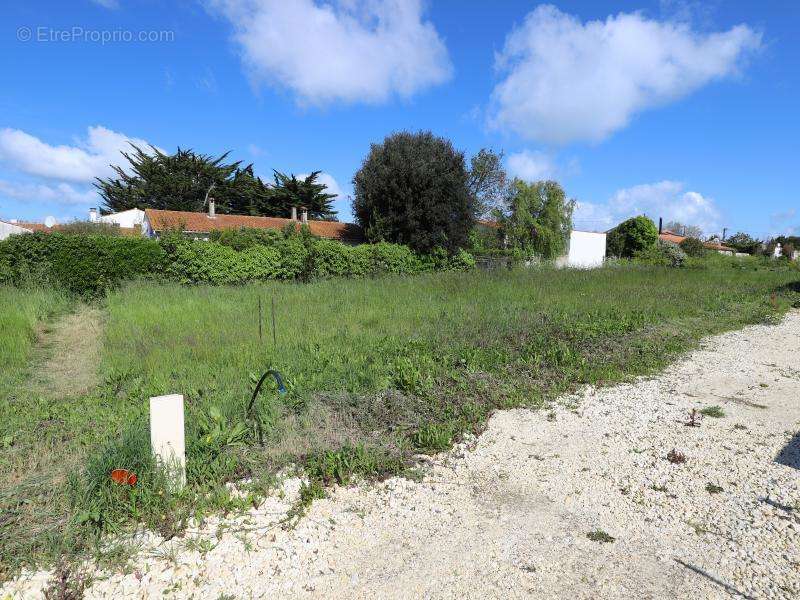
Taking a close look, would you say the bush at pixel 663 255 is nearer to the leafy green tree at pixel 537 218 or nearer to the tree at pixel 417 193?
the leafy green tree at pixel 537 218

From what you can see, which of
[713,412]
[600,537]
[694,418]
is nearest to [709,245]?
[713,412]

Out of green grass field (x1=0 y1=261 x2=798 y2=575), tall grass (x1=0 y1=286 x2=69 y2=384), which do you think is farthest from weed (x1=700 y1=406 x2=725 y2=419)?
tall grass (x1=0 y1=286 x2=69 y2=384)

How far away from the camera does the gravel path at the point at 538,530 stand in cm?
263

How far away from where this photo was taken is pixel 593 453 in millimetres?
4367

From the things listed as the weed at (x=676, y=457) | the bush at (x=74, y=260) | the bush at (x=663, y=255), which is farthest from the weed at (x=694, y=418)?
the bush at (x=663, y=255)

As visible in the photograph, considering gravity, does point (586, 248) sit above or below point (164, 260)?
above

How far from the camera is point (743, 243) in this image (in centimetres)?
5109

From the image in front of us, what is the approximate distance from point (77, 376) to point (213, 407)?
137 inches

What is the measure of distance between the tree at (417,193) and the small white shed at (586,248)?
9.70 metres

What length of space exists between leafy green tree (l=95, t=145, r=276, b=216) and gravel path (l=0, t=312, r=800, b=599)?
41.3m

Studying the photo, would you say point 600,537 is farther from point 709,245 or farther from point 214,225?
point 709,245

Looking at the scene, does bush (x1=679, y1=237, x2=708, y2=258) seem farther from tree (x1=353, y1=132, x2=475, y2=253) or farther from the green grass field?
the green grass field

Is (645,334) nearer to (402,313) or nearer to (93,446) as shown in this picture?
(402,313)

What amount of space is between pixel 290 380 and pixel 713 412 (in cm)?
490
